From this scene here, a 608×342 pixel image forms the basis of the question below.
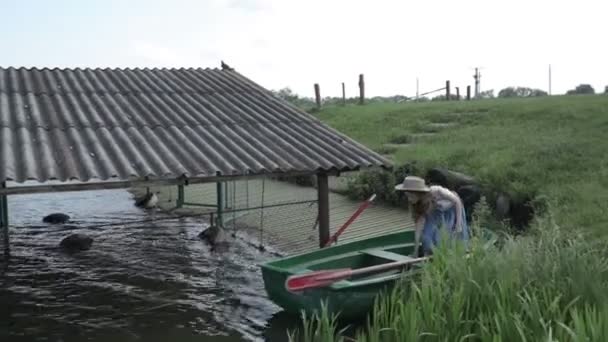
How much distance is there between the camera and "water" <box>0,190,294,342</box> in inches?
334

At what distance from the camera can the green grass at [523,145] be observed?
11.9 meters

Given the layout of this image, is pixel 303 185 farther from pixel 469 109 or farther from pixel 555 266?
pixel 555 266

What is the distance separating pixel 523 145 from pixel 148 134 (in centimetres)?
1038

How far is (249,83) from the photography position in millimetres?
11695

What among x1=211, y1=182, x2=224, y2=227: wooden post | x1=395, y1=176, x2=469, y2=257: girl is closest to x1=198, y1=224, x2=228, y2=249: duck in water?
x1=211, y1=182, x2=224, y2=227: wooden post

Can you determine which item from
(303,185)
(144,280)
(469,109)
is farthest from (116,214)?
(469,109)

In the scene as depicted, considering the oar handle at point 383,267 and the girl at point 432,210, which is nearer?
the oar handle at point 383,267

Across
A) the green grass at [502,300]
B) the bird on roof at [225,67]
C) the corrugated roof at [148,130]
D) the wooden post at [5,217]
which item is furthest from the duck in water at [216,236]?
the green grass at [502,300]

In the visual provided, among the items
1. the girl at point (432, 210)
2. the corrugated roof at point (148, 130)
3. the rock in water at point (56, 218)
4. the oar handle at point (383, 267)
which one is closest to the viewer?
the oar handle at point (383, 267)

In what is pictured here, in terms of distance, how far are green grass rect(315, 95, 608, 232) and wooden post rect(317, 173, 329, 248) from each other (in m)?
4.05

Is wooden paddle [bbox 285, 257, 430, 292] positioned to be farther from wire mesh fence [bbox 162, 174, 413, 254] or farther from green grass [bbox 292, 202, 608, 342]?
wire mesh fence [bbox 162, 174, 413, 254]

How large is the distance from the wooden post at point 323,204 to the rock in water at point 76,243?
255 inches

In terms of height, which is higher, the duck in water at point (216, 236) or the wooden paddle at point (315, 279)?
the wooden paddle at point (315, 279)

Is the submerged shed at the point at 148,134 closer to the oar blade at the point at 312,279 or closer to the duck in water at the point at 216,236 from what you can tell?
the oar blade at the point at 312,279
